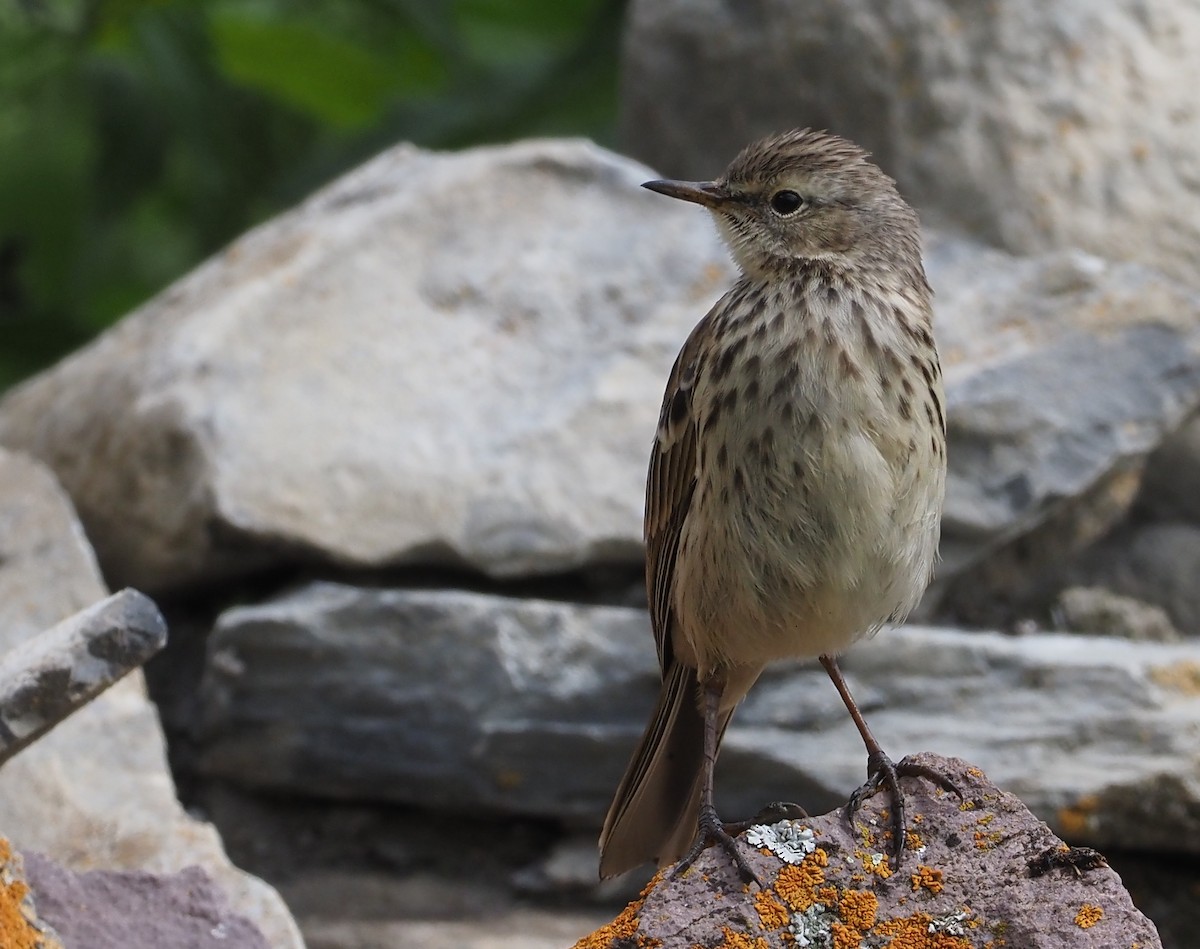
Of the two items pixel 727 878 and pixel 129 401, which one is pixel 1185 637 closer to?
pixel 727 878

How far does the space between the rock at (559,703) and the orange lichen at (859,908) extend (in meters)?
1.73

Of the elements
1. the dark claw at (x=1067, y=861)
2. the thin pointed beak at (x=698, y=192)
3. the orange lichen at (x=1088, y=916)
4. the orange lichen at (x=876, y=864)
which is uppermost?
the thin pointed beak at (x=698, y=192)

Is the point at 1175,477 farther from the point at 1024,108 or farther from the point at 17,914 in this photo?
the point at 17,914

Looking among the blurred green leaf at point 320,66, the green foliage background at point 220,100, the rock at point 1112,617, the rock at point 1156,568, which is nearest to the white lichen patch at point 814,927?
the rock at point 1112,617

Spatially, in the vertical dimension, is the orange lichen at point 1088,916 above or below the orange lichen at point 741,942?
above

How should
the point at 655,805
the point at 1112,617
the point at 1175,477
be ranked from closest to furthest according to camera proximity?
the point at 655,805, the point at 1112,617, the point at 1175,477

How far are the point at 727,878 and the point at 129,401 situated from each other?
3.15 m

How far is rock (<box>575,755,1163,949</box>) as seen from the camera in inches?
117

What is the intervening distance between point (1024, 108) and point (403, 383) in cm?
253

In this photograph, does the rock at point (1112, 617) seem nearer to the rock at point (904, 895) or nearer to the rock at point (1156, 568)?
the rock at point (1156, 568)

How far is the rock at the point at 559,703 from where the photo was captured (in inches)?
192

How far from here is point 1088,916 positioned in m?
2.95

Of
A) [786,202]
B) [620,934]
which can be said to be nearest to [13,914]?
[620,934]

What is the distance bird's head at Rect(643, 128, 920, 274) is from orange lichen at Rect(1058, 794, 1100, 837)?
165cm
